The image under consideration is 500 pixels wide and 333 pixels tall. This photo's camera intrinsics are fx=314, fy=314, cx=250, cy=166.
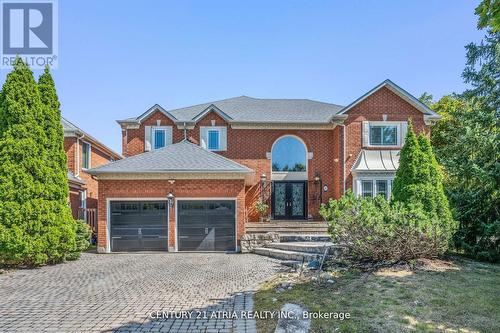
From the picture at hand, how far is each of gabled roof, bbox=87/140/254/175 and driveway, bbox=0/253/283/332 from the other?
397 centimetres

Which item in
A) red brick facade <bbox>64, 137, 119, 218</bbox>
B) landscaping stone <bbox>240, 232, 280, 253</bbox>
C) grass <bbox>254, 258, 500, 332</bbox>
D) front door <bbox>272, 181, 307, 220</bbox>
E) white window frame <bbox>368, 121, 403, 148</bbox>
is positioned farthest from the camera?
front door <bbox>272, 181, 307, 220</bbox>

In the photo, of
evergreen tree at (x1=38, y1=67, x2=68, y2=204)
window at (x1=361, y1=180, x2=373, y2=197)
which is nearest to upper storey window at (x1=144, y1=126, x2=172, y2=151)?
evergreen tree at (x1=38, y1=67, x2=68, y2=204)

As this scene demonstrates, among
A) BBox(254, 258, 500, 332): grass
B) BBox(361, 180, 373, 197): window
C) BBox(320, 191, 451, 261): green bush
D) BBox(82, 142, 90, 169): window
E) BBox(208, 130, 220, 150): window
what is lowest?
BBox(254, 258, 500, 332): grass

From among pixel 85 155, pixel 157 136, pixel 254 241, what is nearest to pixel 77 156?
pixel 85 155

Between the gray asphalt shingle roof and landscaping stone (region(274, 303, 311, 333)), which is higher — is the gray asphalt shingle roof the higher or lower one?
the higher one

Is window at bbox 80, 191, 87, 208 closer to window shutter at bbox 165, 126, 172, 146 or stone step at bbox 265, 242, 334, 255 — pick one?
window shutter at bbox 165, 126, 172, 146

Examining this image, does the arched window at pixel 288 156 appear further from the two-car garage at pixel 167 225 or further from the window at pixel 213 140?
the two-car garage at pixel 167 225

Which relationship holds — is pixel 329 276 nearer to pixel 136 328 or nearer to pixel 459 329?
pixel 459 329

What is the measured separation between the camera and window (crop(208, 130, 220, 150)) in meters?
18.7

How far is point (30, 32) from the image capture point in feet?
40.4

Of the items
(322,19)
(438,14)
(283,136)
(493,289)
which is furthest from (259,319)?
(283,136)

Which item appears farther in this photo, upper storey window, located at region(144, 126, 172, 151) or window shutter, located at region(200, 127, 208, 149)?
upper storey window, located at region(144, 126, 172, 151)

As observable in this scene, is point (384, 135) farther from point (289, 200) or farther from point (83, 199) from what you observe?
point (83, 199)

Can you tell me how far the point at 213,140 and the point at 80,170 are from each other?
8.17m
